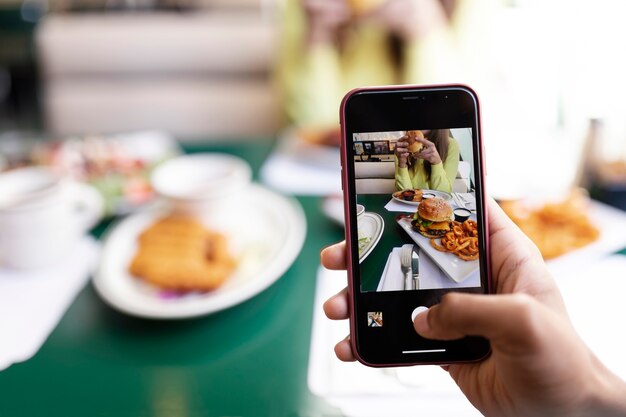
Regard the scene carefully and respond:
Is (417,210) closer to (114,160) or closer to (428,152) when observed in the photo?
(428,152)

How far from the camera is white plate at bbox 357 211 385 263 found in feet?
1.26

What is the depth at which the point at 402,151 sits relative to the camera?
1.23 feet

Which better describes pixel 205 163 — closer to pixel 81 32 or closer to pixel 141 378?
pixel 141 378

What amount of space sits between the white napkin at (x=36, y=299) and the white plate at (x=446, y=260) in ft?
1.20

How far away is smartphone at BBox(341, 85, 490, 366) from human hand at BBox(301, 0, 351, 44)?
38.5 inches

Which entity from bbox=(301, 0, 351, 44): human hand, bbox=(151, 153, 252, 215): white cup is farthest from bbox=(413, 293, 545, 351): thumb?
bbox=(301, 0, 351, 44): human hand

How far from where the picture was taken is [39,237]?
59cm

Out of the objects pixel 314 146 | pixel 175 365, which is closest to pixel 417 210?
pixel 175 365

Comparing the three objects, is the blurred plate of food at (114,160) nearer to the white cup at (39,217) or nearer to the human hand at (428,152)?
the white cup at (39,217)

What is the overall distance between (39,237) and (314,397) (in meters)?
0.38

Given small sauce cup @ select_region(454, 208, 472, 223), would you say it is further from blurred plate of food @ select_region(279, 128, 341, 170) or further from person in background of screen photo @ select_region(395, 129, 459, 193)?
blurred plate of food @ select_region(279, 128, 341, 170)

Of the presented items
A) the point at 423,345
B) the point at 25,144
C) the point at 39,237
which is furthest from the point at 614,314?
the point at 25,144

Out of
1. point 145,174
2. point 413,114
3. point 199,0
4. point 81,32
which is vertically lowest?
point 145,174

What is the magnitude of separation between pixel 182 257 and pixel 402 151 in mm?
296
